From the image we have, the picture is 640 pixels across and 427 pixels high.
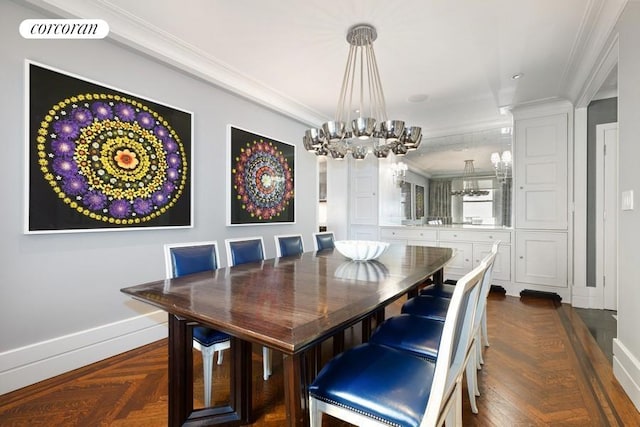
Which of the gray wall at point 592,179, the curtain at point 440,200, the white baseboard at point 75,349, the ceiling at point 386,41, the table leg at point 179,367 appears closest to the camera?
the table leg at point 179,367

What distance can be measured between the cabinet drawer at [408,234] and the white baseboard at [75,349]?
3382 mm

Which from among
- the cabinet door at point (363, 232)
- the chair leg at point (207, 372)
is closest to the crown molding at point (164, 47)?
the chair leg at point (207, 372)

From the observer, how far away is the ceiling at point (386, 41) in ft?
6.77

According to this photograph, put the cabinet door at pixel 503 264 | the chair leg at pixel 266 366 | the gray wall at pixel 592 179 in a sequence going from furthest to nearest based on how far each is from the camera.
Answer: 1. the cabinet door at pixel 503 264
2. the gray wall at pixel 592 179
3. the chair leg at pixel 266 366

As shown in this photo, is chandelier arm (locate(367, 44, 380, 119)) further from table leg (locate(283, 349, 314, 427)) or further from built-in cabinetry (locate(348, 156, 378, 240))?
table leg (locate(283, 349, 314, 427))

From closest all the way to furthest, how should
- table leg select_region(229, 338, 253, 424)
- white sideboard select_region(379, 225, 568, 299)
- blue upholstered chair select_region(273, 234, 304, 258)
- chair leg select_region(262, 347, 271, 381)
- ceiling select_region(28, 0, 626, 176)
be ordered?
table leg select_region(229, 338, 253, 424)
chair leg select_region(262, 347, 271, 381)
ceiling select_region(28, 0, 626, 176)
blue upholstered chair select_region(273, 234, 304, 258)
white sideboard select_region(379, 225, 568, 299)

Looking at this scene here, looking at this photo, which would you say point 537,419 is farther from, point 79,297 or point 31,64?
point 31,64

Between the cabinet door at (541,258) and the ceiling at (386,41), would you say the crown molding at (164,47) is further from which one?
the cabinet door at (541,258)

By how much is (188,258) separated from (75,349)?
112 cm

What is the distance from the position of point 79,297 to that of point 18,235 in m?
0.57

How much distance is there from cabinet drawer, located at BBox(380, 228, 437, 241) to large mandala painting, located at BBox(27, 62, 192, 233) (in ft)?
10.3

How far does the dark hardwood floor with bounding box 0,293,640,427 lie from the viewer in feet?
5.07

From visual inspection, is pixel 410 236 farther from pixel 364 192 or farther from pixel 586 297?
pixel 586 297

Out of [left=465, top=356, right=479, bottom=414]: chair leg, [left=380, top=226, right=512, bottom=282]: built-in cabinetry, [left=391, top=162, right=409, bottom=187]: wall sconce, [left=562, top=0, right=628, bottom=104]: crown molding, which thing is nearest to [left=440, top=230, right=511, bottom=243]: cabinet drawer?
[left=380, top=226, right=512, bottom=282]: built-in cabinetry
